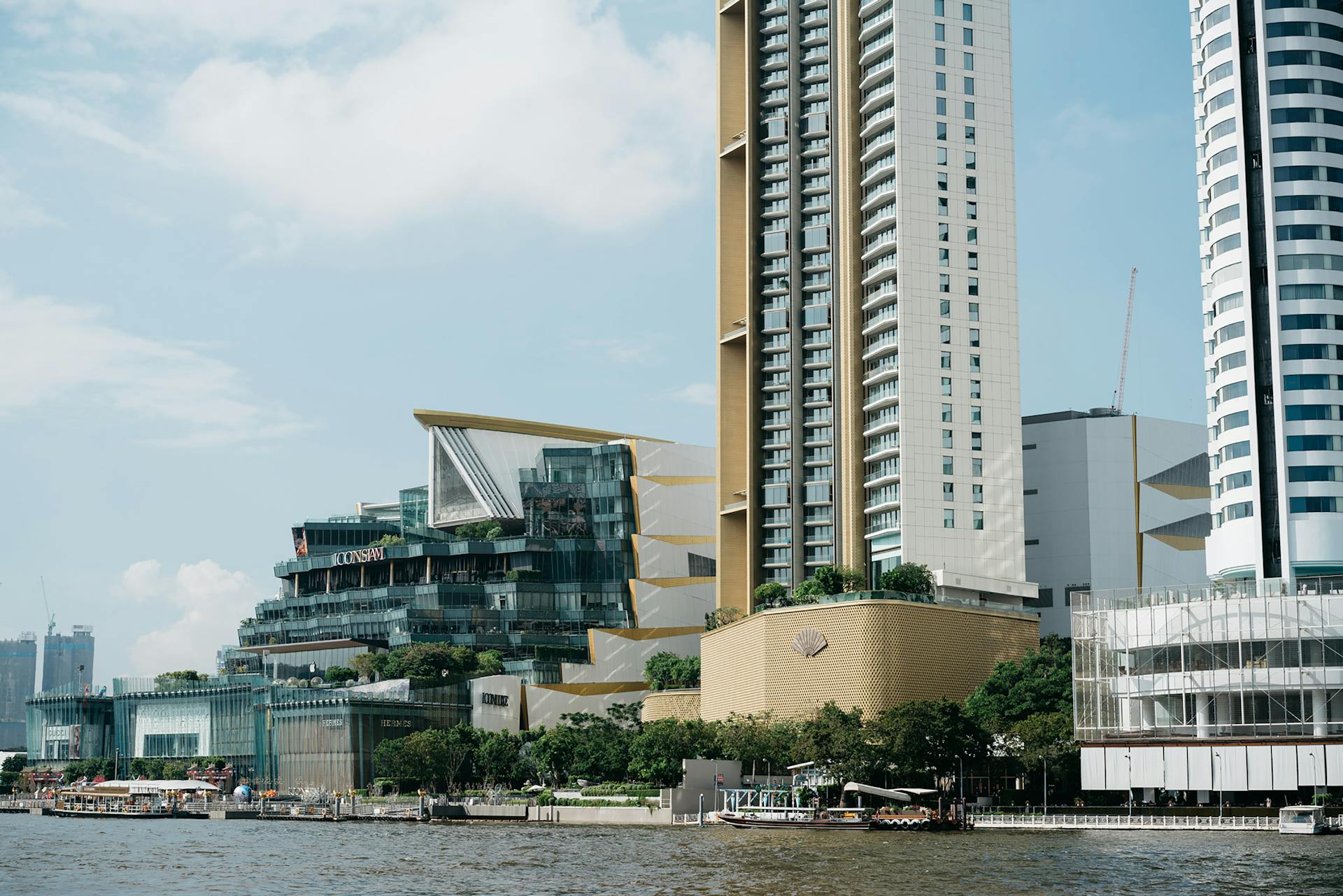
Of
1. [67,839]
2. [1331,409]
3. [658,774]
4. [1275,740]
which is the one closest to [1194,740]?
[1275,740]

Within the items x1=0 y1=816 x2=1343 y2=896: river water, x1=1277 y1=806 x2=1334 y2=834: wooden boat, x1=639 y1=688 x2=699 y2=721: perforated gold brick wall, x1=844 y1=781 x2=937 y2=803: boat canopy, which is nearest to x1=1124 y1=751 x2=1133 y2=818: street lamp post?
x1=0 y1=816 x2=1343 y2=896: river water

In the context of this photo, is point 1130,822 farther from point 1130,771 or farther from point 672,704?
point 672,704

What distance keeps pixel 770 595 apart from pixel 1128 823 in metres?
56.8

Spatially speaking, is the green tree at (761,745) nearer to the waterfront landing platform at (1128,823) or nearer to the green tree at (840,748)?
the green tree at (840,748)

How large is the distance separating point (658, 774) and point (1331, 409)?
64.5 meters

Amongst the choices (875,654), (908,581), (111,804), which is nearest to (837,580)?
(908,581)

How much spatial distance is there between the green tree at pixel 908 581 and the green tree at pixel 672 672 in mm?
39007

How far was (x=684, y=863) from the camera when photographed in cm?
8394

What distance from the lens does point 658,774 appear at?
14362 cm

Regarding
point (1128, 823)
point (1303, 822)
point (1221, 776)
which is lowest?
point (1128, 823)

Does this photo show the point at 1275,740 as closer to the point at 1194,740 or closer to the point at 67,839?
the point at 1194,740

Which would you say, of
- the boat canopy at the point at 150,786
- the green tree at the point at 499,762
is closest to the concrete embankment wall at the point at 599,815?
the green tree at the point at 499,762

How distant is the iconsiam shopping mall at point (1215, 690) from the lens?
11481cm

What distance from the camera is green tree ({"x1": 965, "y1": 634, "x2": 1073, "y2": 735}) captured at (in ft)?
431
